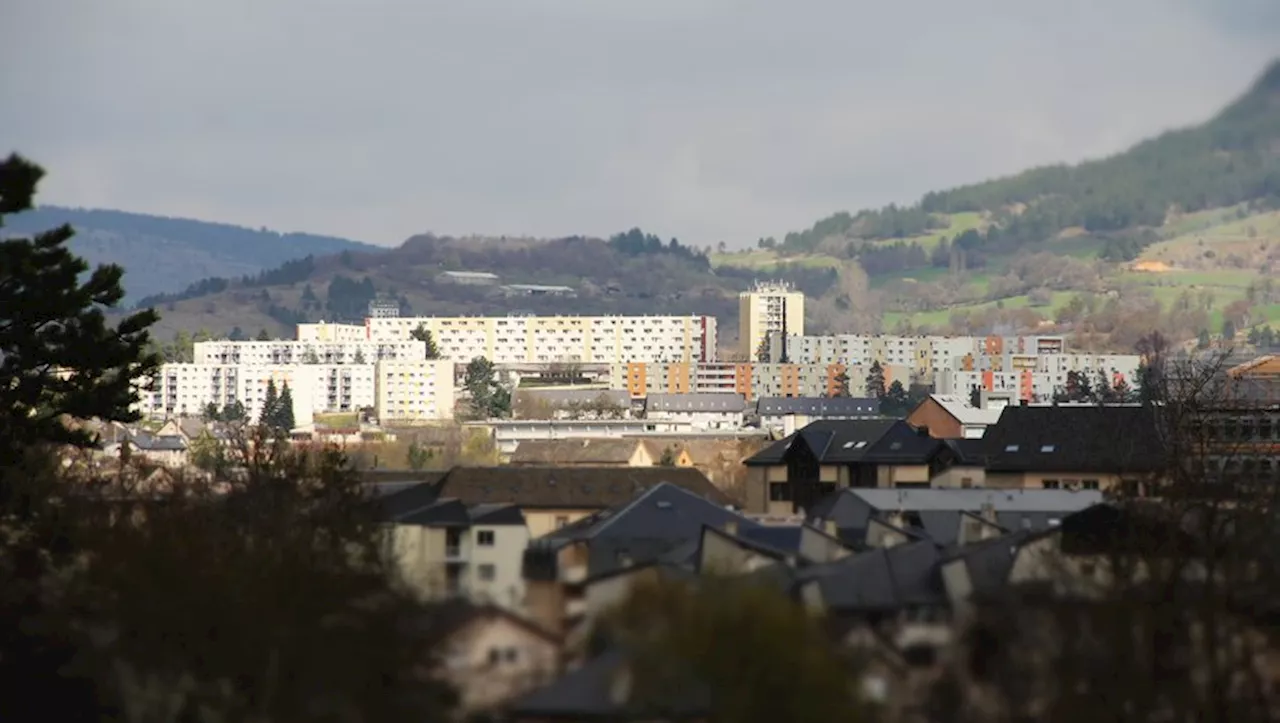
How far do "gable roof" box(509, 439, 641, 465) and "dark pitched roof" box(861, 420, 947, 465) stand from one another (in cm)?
2171

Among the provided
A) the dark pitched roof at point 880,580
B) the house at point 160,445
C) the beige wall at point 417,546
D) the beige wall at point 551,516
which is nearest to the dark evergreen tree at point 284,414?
the house at point 160,445

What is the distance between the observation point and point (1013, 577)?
3769 centimetres

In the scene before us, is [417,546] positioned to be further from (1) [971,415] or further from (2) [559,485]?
(1) [971,415]

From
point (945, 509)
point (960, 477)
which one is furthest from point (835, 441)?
point (945, 509)

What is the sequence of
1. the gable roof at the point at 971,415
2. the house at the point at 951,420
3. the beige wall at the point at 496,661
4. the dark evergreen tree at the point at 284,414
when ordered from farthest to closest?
the dark evergreen tree at the point at 284,414, the gable roof at the point at 971,415, the house at the point at 951,420, the beige wall at the point at 496,661

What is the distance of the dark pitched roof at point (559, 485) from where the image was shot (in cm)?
6781

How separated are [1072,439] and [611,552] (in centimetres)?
2921

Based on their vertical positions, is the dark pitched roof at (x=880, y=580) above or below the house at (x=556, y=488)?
above

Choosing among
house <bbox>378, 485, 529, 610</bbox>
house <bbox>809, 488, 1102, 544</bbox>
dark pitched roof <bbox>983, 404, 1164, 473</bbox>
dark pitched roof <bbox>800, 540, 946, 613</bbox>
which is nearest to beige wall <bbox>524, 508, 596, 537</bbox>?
house <bbox>809, 488, 1102, 544</bbox>

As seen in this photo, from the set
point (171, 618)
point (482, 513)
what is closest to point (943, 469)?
point (482, 513)

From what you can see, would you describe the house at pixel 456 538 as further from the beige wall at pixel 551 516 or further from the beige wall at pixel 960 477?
the beige wall at pixel 960 477

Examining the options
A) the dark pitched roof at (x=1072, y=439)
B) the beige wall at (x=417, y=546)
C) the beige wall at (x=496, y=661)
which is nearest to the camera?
the beige wall at (x=496, y=661)

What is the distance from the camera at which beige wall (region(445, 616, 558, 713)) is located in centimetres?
2595

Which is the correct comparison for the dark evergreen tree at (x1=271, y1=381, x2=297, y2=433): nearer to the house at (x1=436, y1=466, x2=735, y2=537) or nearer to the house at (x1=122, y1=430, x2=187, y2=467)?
the house at (x1=122, y1=430, x2=187, y2=467)
